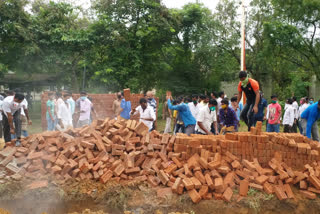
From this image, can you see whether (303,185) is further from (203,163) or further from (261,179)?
(203,163)

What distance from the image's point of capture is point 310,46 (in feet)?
51.1

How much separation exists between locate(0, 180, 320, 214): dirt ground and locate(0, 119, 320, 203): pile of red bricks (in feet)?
0.47

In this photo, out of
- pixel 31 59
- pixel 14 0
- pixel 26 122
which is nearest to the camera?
pixel 26 122

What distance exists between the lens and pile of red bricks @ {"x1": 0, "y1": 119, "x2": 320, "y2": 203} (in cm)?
518

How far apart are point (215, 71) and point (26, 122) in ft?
47.8

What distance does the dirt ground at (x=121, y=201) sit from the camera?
4.91 m

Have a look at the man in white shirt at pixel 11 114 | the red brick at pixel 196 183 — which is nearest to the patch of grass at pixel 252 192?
the red brick at pixel 196 183

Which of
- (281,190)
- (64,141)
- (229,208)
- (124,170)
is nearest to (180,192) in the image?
(229,208)

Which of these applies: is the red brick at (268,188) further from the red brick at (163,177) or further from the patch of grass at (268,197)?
the red brick at (163,177)

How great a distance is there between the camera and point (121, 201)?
505cm

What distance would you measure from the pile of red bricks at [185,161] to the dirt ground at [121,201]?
0.14 m

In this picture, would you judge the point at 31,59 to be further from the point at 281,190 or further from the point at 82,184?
the point at 281,190

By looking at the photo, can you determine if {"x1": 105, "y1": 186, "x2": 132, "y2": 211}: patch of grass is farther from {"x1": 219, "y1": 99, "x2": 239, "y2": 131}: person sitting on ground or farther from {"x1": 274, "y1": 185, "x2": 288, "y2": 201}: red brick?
{"x1": 219, "y1": 99, "x2": 239, "y2": 131}: person sitting on ground

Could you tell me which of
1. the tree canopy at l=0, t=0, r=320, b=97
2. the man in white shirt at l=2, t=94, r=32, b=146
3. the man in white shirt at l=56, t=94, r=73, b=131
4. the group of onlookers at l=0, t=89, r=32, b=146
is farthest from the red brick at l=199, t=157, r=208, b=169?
the tree canopy at l=0, t=0, r=320, b=97
